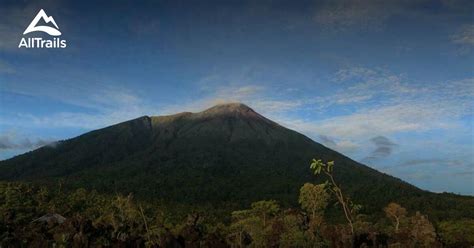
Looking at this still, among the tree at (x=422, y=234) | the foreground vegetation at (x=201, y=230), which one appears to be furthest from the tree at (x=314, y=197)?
the tree at (x=422, y=234)

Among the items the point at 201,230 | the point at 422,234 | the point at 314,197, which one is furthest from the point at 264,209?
the point at 422,234

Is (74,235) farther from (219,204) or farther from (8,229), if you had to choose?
(219,204)

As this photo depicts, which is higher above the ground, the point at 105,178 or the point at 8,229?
the point at 105,178

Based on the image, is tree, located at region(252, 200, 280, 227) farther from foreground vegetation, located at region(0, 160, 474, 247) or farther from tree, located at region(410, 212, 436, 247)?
tree, located at region(410, 212, 436, 247)

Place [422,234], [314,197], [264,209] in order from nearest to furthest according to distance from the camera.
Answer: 1. [422,234]
2. [314,197]
3. [264,209]

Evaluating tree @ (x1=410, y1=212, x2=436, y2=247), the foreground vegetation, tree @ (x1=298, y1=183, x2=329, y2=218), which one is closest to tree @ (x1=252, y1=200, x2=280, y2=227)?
the foreground vegetation

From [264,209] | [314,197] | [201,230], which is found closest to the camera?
[314,197]

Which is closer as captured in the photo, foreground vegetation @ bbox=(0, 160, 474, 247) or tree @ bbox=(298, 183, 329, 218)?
foreground vegetation @ bbox=(0, 160, 474, 247)

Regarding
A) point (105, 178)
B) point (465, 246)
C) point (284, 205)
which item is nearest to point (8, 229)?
point (465, 246)

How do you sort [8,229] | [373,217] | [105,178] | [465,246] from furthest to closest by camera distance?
[105,178] → [373,217] → [465,246] → [8,229]

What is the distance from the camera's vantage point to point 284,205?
160 m

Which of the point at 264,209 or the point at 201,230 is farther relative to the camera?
the point at 264,209

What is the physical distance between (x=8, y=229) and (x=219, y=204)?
90.5 meters

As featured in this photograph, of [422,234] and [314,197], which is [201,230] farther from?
[422,234]
